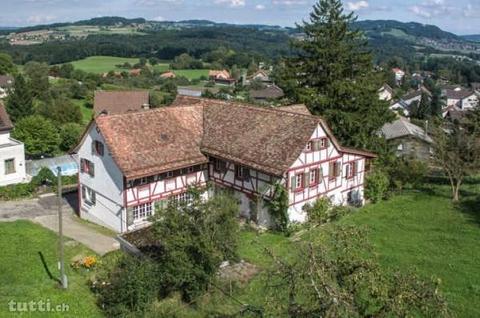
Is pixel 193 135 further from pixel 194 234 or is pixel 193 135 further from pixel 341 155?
pixel 194 234

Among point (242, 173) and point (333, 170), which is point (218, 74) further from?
point (242, 173)

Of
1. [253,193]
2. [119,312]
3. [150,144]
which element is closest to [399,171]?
[253,193]

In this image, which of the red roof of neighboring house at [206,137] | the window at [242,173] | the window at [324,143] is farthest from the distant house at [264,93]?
the window at [242,173]

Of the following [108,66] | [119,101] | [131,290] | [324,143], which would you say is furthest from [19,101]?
[108,66]

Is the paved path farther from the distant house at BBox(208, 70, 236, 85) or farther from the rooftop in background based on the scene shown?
the distant house at BBox(208, 70, 236, 85)

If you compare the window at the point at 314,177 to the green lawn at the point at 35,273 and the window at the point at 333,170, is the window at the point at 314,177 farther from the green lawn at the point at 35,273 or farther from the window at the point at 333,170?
the green lawn at the point at 35,273

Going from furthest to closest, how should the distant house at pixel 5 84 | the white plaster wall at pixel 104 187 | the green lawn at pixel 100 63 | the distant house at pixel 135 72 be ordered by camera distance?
the green lawn at pixel 100 63 < the distant house at pixel 135 72 < the distant house at pixel 5 84 < the white plaster wall at pixel 104 187
